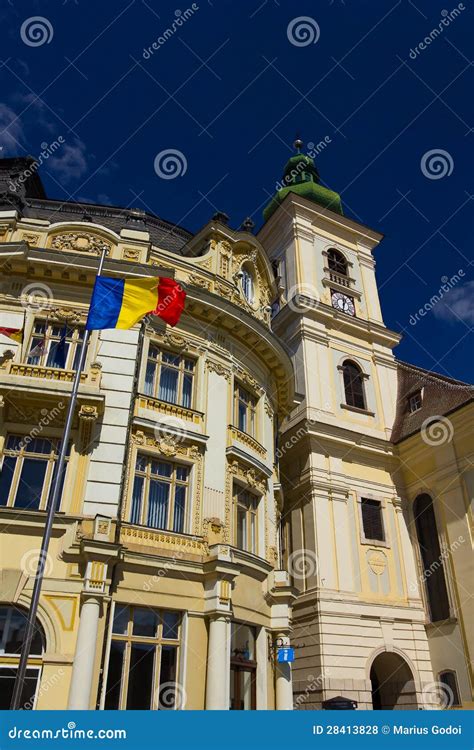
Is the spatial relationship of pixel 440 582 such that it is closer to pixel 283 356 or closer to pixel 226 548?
pixel 283 356

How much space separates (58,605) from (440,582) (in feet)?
63.6

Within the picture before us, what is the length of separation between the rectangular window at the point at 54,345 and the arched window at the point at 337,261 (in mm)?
23449

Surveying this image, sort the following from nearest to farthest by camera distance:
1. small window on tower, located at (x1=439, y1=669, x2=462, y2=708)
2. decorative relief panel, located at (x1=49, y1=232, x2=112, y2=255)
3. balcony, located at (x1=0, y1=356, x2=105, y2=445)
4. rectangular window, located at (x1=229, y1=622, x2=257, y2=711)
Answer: balcony, located at (x1=0, y1=356, x2=105, y2=445) < rectangular window, located at (x1=229, y1=622, x2=257, y2=711) < decorative relief panel, located at (x1=49, y1=232, x2=112, y2=255) < small window on tower, located at (x1=439, y1=669, x2=462, y2=708)

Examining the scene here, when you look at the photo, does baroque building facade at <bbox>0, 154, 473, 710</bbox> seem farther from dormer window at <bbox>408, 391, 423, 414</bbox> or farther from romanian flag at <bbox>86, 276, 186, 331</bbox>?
romanian flag at <bbox>86, 276, 186, 331</bbox>

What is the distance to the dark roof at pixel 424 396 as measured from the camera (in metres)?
29.2

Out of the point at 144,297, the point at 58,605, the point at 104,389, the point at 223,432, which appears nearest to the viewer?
the point at 58,605

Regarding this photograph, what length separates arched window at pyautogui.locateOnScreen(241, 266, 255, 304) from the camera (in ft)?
78.8

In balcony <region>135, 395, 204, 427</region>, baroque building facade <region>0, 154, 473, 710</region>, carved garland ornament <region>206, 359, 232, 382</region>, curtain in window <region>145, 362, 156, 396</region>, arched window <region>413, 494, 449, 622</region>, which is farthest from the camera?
arched window <region>413, 494, 449, 622</region>

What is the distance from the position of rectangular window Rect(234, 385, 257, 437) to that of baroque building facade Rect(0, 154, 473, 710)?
3.5 inches

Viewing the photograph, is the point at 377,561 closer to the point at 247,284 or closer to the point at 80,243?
the point at 247,284

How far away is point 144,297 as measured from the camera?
51.2 ft

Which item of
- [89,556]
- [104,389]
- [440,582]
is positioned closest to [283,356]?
[104,389]

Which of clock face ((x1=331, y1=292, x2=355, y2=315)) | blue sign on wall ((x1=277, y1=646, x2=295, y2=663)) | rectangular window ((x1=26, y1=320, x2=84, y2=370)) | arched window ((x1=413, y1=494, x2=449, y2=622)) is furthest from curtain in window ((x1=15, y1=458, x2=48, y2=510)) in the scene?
clock face ((x1=331, y1=292, x2=355, y2=315))

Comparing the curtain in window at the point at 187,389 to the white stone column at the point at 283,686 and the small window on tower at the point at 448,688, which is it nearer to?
the white stone column at the point at 283,686
